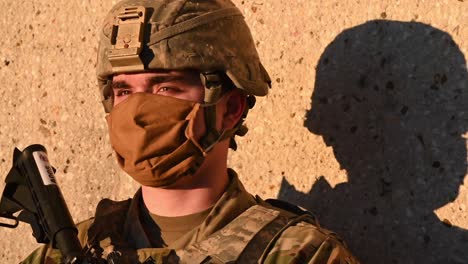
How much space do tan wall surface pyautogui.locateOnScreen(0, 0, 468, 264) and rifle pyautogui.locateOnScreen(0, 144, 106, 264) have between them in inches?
33.3

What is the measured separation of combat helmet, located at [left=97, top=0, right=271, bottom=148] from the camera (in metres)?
2.62

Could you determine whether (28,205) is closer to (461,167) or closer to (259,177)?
(259,177)

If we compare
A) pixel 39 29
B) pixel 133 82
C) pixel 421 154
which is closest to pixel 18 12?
pixel 39 29

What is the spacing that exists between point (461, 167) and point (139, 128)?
945 mm

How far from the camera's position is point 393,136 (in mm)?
2900

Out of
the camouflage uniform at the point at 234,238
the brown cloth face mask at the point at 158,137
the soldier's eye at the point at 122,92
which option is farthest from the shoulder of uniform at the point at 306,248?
the soldier's eye at the point at 122,92

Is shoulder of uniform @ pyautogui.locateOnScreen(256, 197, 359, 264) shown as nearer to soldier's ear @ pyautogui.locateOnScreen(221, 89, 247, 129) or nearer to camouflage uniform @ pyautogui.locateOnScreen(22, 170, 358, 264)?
camouflage uniform @ pyautogui.locateOnScreen(22, 170, 358, 264)

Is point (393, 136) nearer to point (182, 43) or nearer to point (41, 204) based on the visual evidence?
point (182, 43)

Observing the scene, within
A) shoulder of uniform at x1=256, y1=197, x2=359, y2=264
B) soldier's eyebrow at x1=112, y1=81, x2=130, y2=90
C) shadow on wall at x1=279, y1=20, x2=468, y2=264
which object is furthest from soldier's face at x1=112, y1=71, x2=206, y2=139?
shadow on wall at x1=279, y1=20, x2=468, y2=264

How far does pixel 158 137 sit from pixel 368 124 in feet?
2.46

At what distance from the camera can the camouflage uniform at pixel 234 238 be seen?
2512 mm

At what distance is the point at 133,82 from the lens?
8.70 ft

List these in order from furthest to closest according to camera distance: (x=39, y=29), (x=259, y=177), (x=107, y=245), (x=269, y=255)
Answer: (x=39, y=29) → (x=259, y=177) → (x=107, y=245) → (x=269, y=255)

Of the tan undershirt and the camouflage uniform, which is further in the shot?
the tan undershirt
